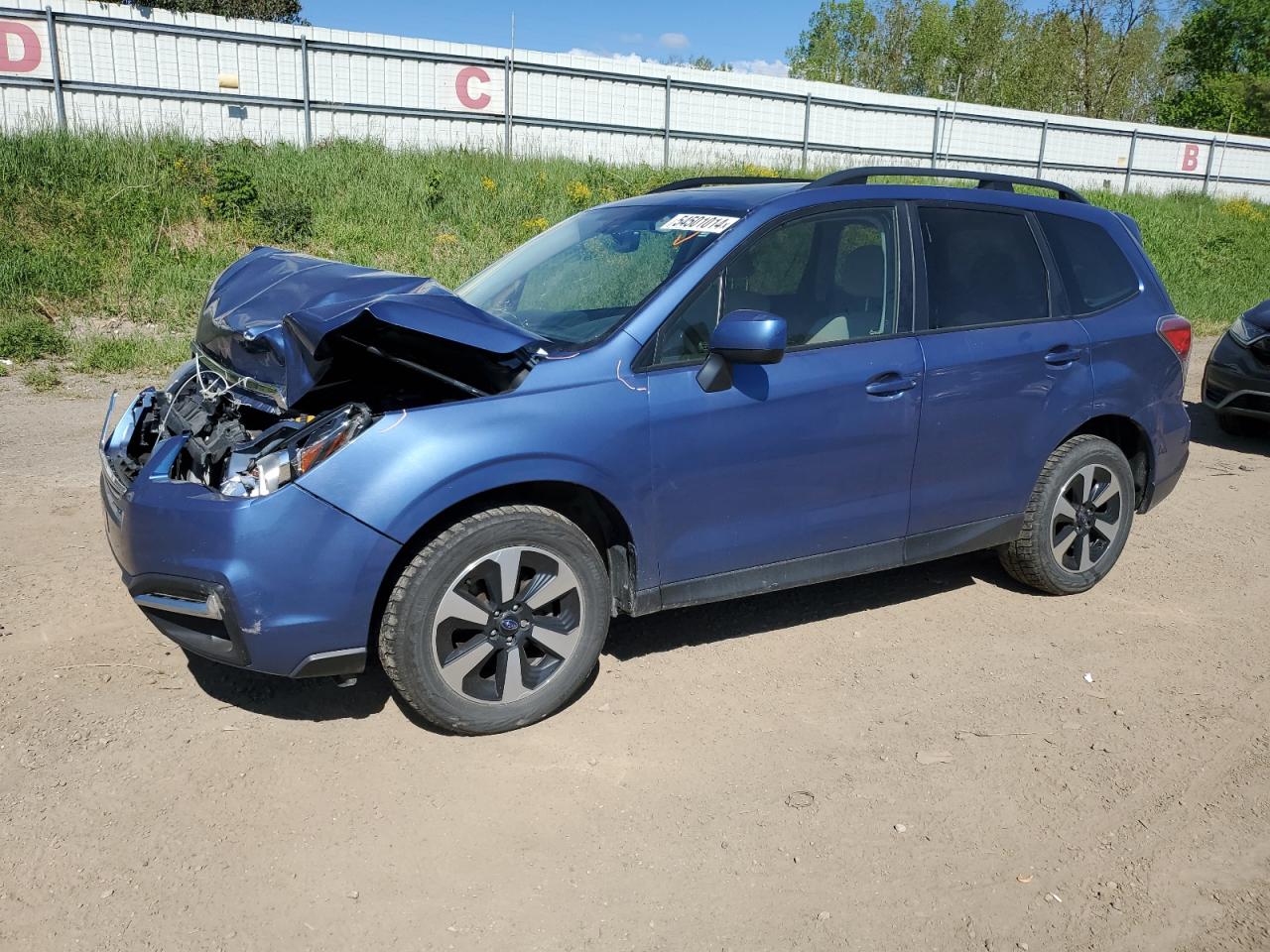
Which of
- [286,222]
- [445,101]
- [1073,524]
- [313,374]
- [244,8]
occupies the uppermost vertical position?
[244,8]

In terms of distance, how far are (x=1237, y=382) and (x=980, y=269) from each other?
460 cm

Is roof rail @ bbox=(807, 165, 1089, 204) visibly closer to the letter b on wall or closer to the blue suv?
the blue suv

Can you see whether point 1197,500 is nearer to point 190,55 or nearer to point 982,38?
point 190,55

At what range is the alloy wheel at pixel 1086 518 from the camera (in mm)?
4969

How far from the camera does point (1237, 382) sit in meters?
8.05

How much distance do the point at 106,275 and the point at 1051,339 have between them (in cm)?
1016

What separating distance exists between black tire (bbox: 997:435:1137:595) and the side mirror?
5.97ft

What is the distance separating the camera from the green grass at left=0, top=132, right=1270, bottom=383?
10531 mm

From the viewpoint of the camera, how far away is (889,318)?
4.35 meters

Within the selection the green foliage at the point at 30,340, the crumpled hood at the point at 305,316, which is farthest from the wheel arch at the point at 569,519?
the green foliage at the point at 30,340

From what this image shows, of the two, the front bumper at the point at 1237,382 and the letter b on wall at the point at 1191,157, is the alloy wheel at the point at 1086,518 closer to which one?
the front bumper at the point at 1237,382

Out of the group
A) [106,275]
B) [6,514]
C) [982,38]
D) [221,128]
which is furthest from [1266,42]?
[6,514]

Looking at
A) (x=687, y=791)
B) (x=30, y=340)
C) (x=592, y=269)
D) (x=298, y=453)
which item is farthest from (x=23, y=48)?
(x=687, y=791)

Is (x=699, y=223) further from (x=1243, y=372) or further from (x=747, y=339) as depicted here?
(x=1243, y=372)
